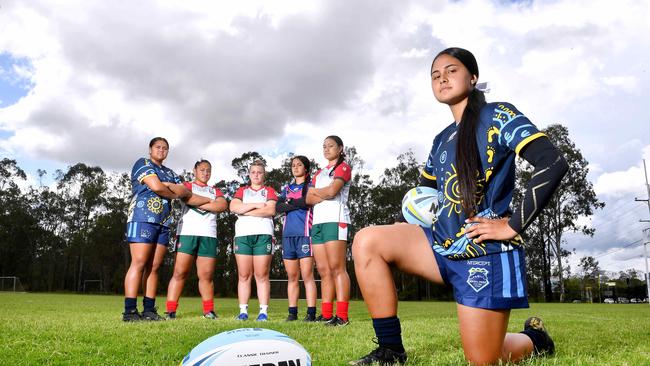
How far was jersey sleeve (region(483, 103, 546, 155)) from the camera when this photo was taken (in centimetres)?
269

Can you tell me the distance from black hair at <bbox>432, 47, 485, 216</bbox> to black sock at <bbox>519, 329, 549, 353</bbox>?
146 centimetres

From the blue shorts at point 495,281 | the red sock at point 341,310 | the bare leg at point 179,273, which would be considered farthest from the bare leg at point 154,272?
the blue shorts at point 495,281

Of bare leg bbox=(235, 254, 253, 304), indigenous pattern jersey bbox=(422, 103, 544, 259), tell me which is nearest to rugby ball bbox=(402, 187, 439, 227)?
indigenous pattern jersey bbox=(422, 103, 544, 259)

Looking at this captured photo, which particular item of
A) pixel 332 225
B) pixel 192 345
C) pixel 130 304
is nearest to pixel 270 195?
pixel 332 225

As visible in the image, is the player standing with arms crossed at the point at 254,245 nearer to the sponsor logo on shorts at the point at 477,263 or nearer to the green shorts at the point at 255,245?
the green shorts at the point at 255,245

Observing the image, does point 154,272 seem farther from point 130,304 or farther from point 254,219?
point 254,219

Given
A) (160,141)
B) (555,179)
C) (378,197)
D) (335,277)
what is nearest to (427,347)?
(555,179)

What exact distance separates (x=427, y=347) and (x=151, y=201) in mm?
4471

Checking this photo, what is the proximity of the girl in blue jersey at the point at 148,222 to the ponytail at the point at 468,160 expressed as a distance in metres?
4.98

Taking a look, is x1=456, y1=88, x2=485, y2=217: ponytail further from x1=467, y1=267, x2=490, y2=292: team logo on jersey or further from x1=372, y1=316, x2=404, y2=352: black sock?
x1=372, y1=316, x2=404, y2=352: black sock

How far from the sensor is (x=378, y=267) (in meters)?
3.18

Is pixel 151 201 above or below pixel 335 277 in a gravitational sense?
above

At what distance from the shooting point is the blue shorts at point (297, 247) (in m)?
7.77

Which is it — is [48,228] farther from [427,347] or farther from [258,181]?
[427,347]
